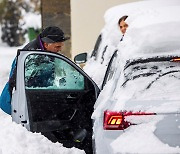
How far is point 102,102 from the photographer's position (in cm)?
446

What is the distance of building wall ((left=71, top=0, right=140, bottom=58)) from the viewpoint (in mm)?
16062

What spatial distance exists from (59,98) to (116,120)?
2.07m

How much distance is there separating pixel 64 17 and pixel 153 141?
48.1 feet

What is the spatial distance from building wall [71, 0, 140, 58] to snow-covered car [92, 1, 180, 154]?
11.3 meters

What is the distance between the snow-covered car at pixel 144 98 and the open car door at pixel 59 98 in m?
1.36

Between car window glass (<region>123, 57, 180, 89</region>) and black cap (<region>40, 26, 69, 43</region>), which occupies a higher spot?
car window glass (<region>123, 57, 180, 89</region>)

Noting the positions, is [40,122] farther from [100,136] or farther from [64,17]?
[64,17]

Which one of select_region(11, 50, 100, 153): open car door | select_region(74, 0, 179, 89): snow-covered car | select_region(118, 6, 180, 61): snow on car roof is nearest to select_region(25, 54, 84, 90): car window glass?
select_region(11, 50, 100, 153): open car door

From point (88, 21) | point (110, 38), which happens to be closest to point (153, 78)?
point (110, 38)

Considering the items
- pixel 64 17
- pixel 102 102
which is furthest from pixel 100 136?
pixel 64 17

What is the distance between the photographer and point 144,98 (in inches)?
161

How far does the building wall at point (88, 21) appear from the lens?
1606 centimetres

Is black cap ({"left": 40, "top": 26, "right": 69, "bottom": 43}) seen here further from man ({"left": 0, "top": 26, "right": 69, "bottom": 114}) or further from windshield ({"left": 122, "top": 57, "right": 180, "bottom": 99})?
windshield ({"left": 122, "top": 57, "right": 180, "bottom": 99})

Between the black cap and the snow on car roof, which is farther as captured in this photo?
the black cap
